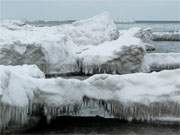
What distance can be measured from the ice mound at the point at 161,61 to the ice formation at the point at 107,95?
13.7 metres

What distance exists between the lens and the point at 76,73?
939 inches

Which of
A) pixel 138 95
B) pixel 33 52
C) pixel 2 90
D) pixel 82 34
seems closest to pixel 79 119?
pixel 138 95

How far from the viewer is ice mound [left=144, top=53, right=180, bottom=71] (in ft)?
84.9

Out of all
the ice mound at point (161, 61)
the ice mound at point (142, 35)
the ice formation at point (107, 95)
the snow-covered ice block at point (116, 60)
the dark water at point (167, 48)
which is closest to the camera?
the ice formation at point (107, 95)

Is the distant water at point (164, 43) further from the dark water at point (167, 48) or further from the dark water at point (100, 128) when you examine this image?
the dark water at point (100, 128)

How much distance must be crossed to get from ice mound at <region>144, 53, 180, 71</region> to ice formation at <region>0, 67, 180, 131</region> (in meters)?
13.7

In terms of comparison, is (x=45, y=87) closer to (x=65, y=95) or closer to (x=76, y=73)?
(x=65, y=95)

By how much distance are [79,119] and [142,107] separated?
1783mm

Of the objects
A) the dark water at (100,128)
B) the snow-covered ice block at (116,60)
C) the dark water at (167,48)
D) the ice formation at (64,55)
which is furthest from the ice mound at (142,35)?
the dark water at (100,128)

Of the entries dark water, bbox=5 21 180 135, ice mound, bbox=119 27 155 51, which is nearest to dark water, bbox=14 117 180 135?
dark water, bbox=5 21 180 135

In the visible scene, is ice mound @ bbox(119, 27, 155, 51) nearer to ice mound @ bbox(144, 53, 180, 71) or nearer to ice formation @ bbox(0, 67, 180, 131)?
ice mound @ bbox(144, 53, 180, 71)

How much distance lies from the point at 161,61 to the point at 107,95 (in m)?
15.0

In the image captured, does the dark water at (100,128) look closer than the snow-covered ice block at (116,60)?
Yes

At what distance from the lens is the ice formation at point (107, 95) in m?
11.4
